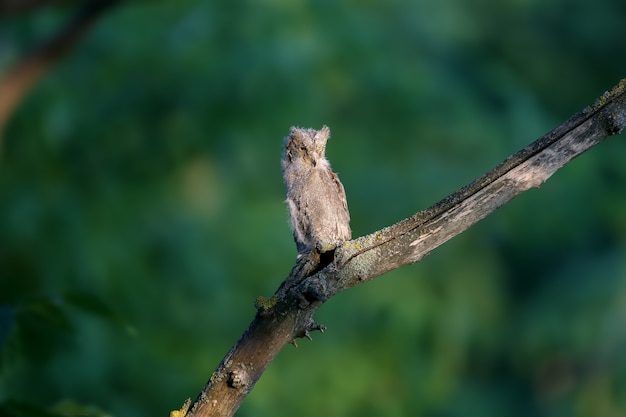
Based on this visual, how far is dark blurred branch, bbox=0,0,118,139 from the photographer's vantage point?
1033 centimetres

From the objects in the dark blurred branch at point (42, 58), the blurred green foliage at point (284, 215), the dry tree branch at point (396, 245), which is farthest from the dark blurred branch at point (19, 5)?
the dry tree branch at point (396, 245)

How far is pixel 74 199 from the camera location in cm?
1064

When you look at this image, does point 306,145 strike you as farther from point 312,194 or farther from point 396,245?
point 396,245

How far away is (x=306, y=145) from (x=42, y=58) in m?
7.44

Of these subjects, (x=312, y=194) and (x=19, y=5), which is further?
(x=19, y=5)

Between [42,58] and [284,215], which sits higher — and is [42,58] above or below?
above

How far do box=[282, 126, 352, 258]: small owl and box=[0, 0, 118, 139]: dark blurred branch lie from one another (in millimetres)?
7188

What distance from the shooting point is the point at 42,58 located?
10.5 meters

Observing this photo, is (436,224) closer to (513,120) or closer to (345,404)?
(345,404)

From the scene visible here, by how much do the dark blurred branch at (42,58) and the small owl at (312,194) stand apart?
719 cm

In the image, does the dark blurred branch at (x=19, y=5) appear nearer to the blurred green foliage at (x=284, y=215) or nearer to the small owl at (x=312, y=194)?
the blurred green foliage at (x=284, y=215)

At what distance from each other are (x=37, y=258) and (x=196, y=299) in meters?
2.09

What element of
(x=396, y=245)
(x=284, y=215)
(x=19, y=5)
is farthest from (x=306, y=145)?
(x=19, y=5)

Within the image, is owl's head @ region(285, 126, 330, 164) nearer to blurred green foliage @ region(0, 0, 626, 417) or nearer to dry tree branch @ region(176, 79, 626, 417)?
dry tree branch @ region(176, 79, 626, 417)
